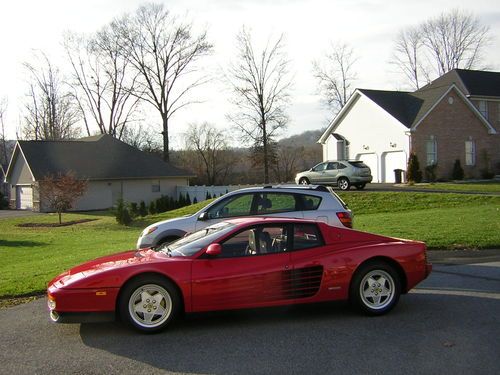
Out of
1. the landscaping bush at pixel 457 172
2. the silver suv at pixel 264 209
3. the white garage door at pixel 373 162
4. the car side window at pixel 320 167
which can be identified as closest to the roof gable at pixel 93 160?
the white garage door at pixel 373 162

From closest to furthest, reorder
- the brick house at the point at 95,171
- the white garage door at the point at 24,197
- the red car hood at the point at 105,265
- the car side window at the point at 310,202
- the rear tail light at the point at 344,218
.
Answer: the red car hood at the point at 105,265
the rear tail light at the point at 344,218
the car side window at the point at 310,202
the brick house at the point at 95,171
the white garage door at the point at 24,197

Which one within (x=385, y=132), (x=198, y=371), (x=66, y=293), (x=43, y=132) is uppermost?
(x=43, y=132)

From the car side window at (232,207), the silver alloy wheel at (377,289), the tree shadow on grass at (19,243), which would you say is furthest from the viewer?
the tree shadow on grass at (19,243)

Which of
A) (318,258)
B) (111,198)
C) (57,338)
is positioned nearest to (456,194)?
(318,258)

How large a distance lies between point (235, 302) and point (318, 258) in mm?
1133

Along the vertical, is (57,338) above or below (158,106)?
below

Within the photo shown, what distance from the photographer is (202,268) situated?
6297 mm

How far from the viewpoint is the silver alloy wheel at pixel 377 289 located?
22.0 ft

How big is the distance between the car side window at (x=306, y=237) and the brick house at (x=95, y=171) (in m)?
40.5

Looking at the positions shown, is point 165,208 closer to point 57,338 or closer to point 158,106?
point 158,106

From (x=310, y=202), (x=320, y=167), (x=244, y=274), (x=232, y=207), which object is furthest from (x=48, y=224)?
(x=244, y=274)

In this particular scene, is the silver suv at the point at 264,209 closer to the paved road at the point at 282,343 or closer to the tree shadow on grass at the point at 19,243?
the paved road at the point at 282,343

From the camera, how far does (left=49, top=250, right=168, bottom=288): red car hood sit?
20.6ft

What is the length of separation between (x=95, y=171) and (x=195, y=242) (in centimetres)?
4190
